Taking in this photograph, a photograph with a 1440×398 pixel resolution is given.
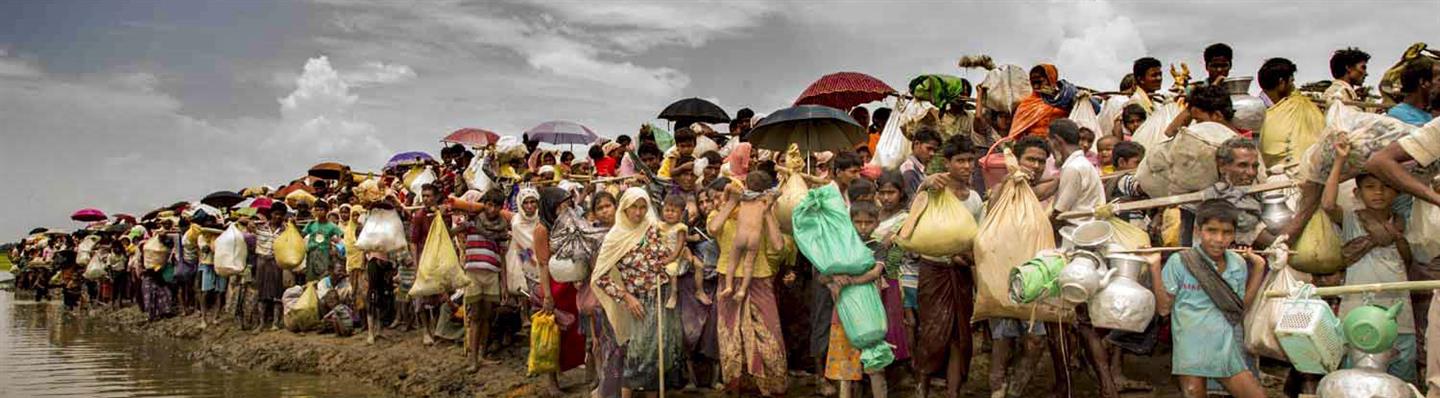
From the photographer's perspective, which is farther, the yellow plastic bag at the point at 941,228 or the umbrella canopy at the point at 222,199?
the umbrella canopy at the point at 222,199

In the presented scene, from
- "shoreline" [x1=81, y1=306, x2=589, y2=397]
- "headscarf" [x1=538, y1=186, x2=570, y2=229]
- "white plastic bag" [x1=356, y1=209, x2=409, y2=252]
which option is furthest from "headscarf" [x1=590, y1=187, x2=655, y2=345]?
"white plastic bag" [x1=356, y1=209, x2=409, y2=252]

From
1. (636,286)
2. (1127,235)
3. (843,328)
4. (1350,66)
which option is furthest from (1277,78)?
Result: (636,286)

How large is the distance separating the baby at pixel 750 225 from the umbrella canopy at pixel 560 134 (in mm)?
7352

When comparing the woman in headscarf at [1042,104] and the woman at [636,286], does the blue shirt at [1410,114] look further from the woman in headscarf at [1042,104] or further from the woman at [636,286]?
the woman at [636,286]

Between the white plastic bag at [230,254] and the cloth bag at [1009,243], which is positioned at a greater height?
the white plastic bag at [230,254]

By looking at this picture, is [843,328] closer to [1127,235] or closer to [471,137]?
[1127,235]

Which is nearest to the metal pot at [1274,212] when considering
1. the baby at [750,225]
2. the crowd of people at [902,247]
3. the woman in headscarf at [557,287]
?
the crowd of people at [902,247]

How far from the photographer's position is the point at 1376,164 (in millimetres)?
4062

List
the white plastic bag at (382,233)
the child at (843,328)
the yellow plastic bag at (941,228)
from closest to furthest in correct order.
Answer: the yellow plastic bag at (941,228) < the child at (843,328) < the white plastic bag at (382,233)

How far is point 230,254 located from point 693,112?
8701 mm

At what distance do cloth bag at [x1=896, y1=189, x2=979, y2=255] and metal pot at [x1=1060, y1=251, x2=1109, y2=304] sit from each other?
98cm

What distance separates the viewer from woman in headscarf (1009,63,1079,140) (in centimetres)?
717

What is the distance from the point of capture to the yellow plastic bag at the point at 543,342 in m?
7.87

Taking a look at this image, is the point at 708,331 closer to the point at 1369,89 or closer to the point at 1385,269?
the point at 1385,269
